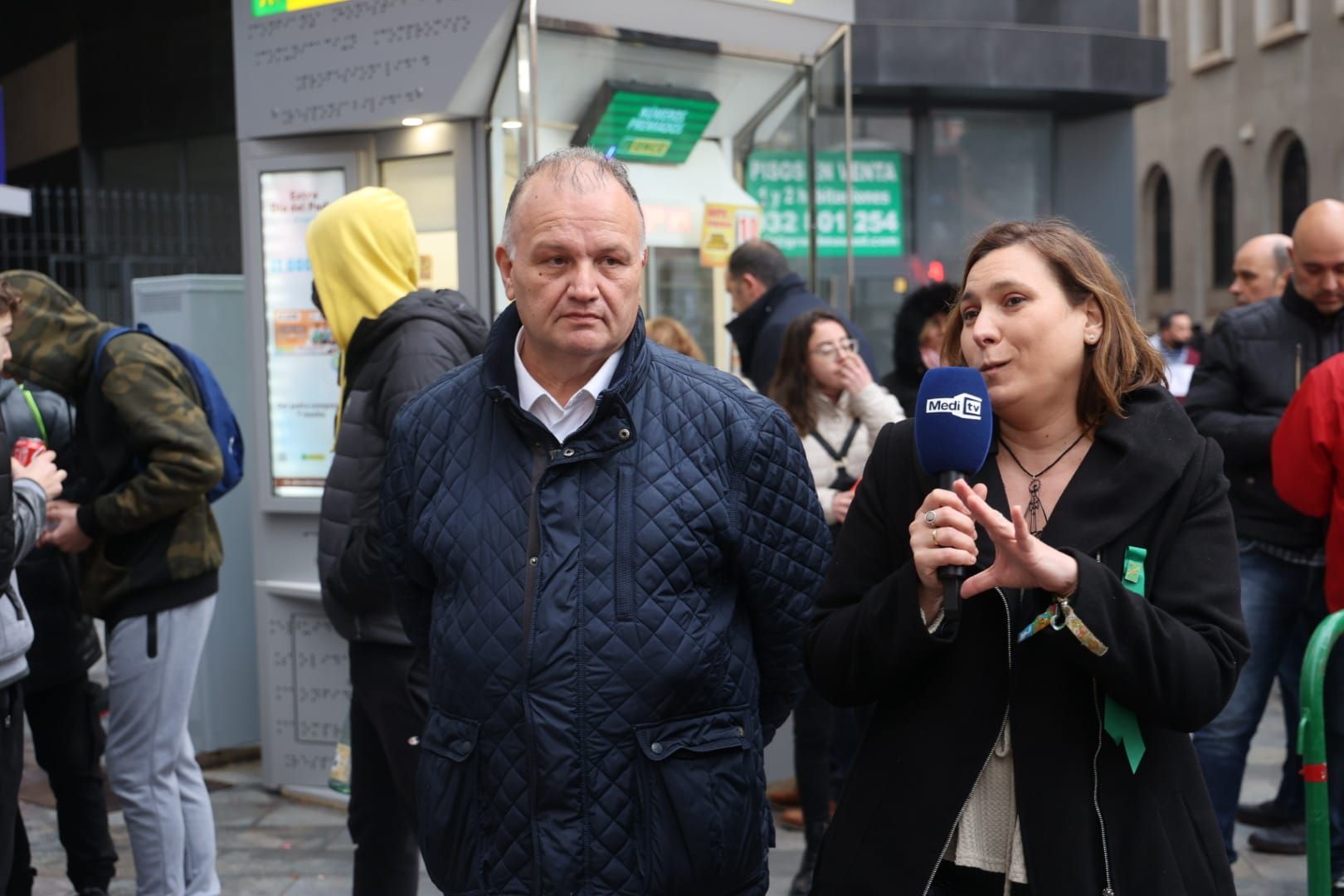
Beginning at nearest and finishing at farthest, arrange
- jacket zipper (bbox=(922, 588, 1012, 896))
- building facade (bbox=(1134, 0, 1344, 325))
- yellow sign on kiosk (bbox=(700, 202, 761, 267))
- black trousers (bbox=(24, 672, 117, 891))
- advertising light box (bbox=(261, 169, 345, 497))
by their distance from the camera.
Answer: jacket zipper (bbox=(922, 588, 1012, 896))
black trousers (bbox=(24, 672, 117, 891))
advertising light box (bbox=(261, 169, 345, 497))
yellow sign on kiosk (bbox=(700, 202, 761, 267))
building facade (bbox=(1134, 0, 1344, 325))

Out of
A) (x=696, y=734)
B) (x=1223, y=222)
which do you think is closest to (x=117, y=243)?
(x=696, y=734)

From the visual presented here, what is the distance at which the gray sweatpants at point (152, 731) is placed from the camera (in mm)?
4547

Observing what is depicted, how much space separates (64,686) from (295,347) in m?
1.97

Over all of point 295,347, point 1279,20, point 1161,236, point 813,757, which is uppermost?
point 1279,20

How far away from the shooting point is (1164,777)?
2410 mm

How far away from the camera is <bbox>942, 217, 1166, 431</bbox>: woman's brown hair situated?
2.53 m

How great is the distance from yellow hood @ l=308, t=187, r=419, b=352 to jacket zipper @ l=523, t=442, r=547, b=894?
163cm

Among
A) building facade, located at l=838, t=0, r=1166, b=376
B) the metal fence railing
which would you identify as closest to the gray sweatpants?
the metal fence railing

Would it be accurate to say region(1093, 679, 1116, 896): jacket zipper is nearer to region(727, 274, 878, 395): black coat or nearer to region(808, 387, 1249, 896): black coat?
region(808, 387, 1249, 896): black coat

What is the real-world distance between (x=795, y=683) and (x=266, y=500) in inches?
159

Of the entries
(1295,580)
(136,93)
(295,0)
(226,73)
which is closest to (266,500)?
(295,0)

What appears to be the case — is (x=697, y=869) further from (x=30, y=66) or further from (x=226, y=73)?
(x=30, y=66)

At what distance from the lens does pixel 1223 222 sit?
31719 mm

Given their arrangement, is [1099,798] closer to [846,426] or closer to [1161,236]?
[846,426]
